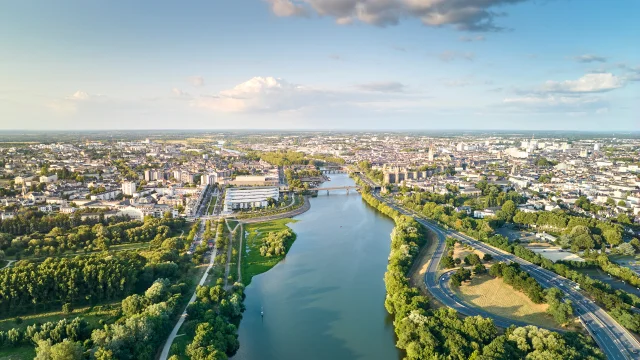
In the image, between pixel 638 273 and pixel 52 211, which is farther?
pixel 52 211

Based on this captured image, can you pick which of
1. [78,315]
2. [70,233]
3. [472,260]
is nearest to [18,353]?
[78,315]

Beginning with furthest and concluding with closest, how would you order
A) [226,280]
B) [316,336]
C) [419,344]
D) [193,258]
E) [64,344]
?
[193,258]
[226,280]
[316,336]
[419,344]
[64,344]

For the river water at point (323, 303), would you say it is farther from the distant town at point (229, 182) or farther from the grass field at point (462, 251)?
the distant town at point (229, 182)

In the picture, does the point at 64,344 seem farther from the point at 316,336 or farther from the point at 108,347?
the point at 316,336

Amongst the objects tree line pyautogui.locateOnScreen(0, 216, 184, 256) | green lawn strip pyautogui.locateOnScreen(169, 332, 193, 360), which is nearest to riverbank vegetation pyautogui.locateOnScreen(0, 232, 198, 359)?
green lawn strip pyautogui.locateOnScreen(169, 332, 193, 360)

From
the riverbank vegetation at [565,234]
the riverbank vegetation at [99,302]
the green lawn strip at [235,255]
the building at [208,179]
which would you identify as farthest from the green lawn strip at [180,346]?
the building at [208,179]

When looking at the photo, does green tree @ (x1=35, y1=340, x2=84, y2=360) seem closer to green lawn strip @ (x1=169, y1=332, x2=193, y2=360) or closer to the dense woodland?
green lawn strip @ (x1=169, y1=332, x2=193, y2=360)

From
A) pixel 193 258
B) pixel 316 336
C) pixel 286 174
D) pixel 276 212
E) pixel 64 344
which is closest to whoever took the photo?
pixel 64 344

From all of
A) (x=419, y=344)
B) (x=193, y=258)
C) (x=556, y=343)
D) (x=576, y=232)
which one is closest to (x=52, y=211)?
(x=193, y=258)
